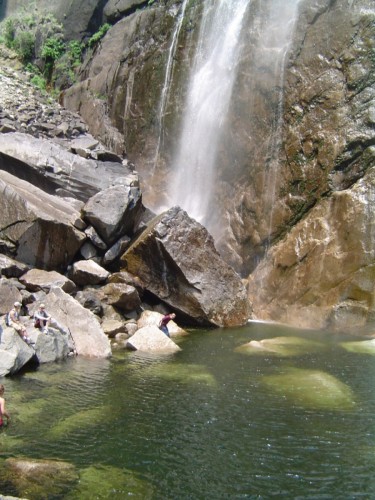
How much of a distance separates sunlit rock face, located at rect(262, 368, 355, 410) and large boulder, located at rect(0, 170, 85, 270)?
36.9 feet

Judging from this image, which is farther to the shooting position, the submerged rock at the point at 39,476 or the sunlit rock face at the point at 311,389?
the sunlit rock face at the point at 311,389

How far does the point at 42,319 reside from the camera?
1541 cm

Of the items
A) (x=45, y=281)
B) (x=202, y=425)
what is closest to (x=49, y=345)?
(x=45, y=281)

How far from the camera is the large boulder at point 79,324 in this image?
15852mm

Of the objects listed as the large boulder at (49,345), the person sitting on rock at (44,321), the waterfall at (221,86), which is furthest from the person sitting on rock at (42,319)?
the waterfall at (221,86)

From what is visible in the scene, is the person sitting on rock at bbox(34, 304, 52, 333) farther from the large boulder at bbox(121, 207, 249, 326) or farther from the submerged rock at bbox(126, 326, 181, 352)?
the large boulder at bbox(121, 207, 249, 326)

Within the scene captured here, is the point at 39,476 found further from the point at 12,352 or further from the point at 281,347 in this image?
the point at 281,347

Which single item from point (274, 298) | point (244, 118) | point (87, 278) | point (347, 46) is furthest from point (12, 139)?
point (347, 46)

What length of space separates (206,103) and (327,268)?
14.8m

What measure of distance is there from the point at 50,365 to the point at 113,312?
5.83 m

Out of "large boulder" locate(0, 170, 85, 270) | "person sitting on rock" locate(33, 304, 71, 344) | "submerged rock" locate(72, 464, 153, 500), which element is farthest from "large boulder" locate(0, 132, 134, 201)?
"submerged rock" locate(72, 464, 153, 500)

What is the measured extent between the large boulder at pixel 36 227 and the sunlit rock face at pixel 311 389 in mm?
11247

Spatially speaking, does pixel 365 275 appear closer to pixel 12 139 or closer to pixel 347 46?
pixel 347 46

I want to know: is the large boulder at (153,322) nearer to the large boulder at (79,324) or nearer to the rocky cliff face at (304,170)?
the large boulder at (79,324)
